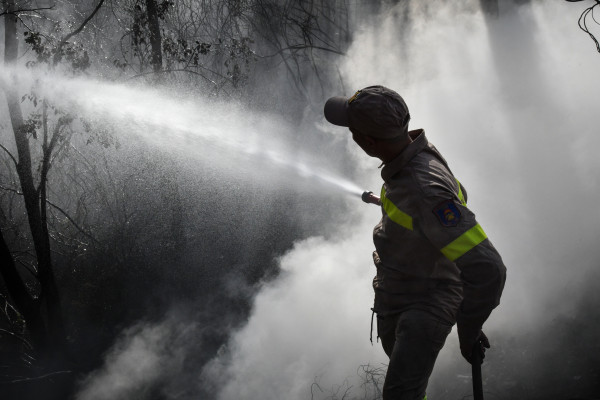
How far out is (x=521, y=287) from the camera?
482cm

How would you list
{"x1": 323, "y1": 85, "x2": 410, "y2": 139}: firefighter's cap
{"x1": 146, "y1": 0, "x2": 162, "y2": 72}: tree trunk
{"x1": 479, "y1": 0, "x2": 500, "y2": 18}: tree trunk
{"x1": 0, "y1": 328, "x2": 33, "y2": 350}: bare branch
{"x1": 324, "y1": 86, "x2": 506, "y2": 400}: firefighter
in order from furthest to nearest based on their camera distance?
{"x1": 479, "y1": 0, "x2": 500, "y2": 18}: tree trunk, {"x1": 146, "y1": 0, "x2": 162, "y2": 72}: tree trunk, {"x1": 0, "y1": 328, "x2": 33, "y2": 350}: bare branch, {"x1": 323, "y1": 85, "x2": 410, "y2": 139}: firefighter's cap, {"x1": 324, "y1": 86, "x2": 506, "y2": 400}: firefighter

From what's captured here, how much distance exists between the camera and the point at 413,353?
7.89ft

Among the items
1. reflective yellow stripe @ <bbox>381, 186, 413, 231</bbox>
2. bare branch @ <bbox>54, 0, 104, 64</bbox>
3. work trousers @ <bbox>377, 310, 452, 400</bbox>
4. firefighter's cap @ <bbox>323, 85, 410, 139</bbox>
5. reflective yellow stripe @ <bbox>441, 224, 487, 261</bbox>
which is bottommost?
work trousers @ <bbox>377, 310, 452, 400</bbox>

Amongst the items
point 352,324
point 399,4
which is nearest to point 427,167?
point 352,324

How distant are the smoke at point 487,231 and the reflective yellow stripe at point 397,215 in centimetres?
227

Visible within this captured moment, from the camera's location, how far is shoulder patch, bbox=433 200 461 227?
213cm

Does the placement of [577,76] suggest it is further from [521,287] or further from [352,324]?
[352,324]

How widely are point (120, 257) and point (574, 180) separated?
17.1 ft

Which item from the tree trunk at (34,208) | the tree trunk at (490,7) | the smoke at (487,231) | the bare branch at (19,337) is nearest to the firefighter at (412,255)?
the smoke at (487,231)

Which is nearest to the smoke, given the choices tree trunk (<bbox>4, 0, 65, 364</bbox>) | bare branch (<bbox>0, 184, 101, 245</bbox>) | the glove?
tree trunk (<bbox>4, 0, 65, 364</bbox>)

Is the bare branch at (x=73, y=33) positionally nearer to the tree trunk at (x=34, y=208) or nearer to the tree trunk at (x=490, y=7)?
the tree trunk at (x=34, y=208)

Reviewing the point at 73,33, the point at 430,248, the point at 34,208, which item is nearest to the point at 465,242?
the point at 430,248

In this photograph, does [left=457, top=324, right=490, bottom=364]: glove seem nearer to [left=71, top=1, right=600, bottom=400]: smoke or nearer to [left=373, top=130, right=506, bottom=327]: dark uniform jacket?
[left=373, top=130, right=506, bottom=327]: dark uniform jacket

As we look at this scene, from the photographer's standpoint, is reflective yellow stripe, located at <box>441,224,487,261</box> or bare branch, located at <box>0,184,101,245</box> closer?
reflective yellow stripe, located at <box>441,224,487,261</box>
